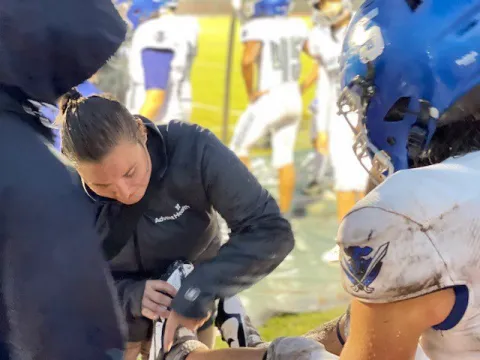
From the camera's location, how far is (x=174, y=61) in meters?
5.41

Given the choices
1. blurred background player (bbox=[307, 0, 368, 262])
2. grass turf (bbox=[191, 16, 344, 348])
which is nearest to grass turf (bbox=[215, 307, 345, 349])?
grass turf (bbox=[191, 16, 344, 348])

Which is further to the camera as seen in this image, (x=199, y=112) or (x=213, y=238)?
(x=199, y=112)

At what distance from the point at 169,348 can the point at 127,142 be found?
54 centimetres

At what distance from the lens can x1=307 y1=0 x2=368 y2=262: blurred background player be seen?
17.5 ft

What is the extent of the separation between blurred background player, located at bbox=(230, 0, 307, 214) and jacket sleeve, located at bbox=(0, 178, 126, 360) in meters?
4.74

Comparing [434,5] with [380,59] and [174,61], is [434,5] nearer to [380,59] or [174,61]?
[380,59]

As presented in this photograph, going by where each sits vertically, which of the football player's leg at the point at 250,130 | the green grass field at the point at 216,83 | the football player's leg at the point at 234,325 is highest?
the football player's leg at the point at 234,325

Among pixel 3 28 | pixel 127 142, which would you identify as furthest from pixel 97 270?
pixel 127 142

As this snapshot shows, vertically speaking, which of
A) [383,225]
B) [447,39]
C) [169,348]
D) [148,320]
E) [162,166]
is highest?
[447,39]

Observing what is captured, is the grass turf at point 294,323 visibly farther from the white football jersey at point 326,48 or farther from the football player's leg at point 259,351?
the football player's leg at point 259,351

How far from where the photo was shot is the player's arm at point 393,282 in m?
1.10

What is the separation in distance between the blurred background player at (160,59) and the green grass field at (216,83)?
408 cm

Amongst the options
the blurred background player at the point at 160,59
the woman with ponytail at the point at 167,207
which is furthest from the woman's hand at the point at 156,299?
the blurred background player at the point at 160,59

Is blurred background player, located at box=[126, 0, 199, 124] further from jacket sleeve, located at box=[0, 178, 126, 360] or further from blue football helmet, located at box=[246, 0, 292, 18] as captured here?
jacket sleeve, located at box=[0, 178, 126, 360]
